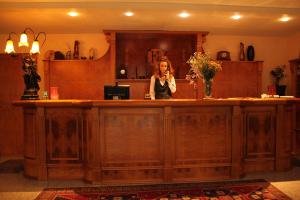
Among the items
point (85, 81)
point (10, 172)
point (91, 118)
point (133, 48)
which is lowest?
point (10, 172)

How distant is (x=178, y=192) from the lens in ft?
10.7

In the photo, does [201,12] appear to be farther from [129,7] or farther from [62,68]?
[62,68]

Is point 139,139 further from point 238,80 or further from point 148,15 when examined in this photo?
point 238,80

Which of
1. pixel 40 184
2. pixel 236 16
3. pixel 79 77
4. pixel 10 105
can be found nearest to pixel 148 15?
pixel 236 16

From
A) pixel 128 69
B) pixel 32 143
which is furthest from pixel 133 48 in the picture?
pixel 32 143

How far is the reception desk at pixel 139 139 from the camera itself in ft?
11.6

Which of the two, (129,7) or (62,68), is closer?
(129,7)

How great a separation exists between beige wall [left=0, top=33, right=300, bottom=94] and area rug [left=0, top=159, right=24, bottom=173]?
1926mm

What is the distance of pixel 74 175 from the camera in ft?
12.1

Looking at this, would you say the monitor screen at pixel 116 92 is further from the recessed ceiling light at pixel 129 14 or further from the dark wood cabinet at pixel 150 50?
the dark wood cabinet at pixel 150 50

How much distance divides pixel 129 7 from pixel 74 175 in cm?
257

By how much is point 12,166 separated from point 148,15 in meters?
3.43

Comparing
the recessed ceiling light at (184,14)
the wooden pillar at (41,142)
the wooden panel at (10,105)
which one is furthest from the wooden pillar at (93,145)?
the wooden panel at (10,105)

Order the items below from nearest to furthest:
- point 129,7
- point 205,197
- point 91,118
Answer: point 205,197
point 91,118
point 129,7
